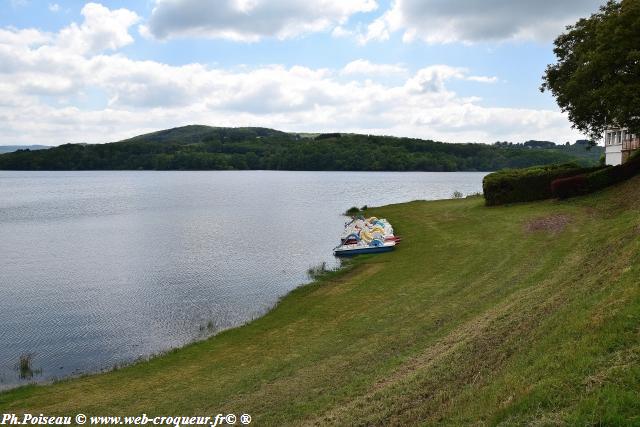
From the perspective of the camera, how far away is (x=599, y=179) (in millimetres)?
42531

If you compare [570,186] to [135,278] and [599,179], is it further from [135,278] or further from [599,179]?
[135,278]

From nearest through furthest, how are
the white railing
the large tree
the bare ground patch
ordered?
1. the bare ground patch
2. the large tree
3. the white railing

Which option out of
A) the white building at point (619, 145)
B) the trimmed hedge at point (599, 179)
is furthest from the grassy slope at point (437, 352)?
the white building at point (619, 145)

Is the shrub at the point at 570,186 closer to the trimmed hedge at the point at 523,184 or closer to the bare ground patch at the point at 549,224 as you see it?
the trimmed hedge at the point at 523,184

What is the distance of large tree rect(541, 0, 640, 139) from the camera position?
37.4 m

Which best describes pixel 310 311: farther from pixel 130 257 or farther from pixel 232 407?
pixel 130 257

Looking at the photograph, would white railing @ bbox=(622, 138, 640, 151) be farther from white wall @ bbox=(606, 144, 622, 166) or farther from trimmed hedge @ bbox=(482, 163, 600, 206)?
trimmed hedge @ bbox=(482, 163, 600, 206)

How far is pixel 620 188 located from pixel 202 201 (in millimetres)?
81388

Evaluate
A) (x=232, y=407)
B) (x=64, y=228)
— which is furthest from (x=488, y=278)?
(x=64, y=228)

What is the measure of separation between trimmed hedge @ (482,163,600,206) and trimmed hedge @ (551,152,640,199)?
2.92 meters

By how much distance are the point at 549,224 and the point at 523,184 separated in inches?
541

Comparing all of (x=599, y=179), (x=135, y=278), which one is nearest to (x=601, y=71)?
(x=599, y=179)

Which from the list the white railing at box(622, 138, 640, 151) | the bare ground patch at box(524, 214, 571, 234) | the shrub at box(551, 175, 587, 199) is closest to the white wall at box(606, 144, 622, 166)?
the white railing at box(622, 138, 640, 151)

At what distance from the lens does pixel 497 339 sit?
49.3 feet
